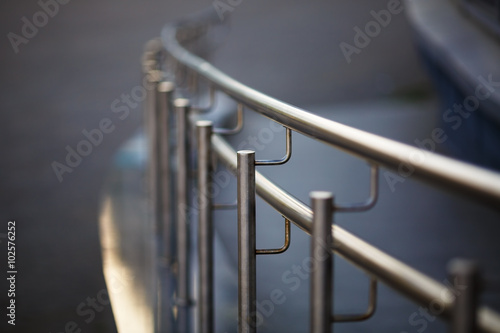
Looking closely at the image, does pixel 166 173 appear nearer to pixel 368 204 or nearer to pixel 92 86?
pixel 368 204

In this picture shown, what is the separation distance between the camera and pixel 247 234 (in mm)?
Result: 1624

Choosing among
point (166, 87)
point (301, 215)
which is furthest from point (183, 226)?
point (301, 215)

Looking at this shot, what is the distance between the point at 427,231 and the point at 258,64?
21.8ft

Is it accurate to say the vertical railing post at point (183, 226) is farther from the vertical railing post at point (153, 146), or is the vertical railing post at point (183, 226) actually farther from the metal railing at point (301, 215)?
the vertical railing post at point (153, 146)

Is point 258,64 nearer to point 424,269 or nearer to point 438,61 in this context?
point 438,61

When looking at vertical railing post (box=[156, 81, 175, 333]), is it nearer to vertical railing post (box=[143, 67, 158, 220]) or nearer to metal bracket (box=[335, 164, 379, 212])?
vertical railing post (box=[143, 67, 158, 220])

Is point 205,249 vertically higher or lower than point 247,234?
lower

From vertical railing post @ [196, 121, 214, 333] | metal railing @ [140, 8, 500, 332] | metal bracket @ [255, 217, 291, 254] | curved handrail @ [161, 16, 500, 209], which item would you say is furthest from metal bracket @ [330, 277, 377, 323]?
vertical railing post @ [196, 121, 214, 333]

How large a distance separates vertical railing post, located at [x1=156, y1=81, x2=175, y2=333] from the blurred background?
195 millimetres

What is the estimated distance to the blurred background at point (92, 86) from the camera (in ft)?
9.86

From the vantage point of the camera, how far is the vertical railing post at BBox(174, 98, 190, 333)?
2586 millimetres

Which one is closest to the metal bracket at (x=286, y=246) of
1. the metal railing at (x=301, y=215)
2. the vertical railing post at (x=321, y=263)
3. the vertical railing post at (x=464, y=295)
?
the metal railing at (x=301, y=215)

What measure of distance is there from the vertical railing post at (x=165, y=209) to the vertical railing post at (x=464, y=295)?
69.7 inches

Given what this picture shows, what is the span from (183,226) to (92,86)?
673 centimetres
